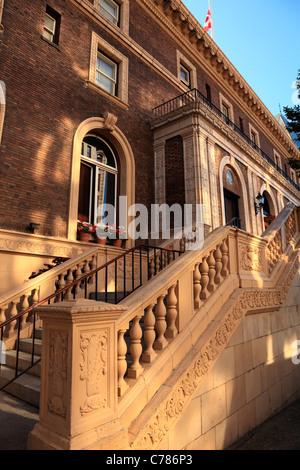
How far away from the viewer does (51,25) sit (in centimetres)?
1005

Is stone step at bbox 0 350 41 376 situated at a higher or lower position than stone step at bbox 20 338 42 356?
lower

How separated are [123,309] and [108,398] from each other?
79 centimetres

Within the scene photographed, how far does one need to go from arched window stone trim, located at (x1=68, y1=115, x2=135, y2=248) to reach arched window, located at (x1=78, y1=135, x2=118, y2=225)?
0.96 feet

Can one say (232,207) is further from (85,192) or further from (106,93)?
(106,93)

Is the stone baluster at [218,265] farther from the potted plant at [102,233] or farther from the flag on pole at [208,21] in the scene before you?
the flag on pole at [208,21]

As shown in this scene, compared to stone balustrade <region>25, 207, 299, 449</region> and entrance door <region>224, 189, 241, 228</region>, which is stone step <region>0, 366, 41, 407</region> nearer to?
stone balustrade <region>25, 207, 299, 449</region>

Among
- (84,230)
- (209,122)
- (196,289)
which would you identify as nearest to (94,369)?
(196,289)

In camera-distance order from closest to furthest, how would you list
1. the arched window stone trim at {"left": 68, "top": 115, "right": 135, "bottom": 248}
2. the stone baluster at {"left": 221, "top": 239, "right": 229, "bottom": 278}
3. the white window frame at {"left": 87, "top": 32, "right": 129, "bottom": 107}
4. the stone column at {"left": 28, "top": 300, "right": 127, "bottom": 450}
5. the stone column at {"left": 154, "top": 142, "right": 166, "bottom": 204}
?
1. the stone column at {"left": 28, "top": 300, "right": 127, "bottom": 450}
2. the stone baluster at {"left": 221, "top": 239, "right": 229, "bottom": 278}
3. the arched window stone trim at {"left": 68, "top": 115, "right": 135, "bottom": 248}
4. the white window frame at {"left": 87, "top": 32, "right": 129, "bottom": 107}
5. the stone column at {"left": 154, "top": 142, "right": 166, "bottom": 204}

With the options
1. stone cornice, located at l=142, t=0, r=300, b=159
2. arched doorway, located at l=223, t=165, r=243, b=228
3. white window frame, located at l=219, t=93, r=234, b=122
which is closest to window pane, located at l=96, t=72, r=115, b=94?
stone cornice, located at l=142, t=0, r=300, b=159

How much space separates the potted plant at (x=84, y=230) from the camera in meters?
9.34

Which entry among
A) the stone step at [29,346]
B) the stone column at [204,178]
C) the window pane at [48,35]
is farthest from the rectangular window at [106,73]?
the stone step at [29,346]

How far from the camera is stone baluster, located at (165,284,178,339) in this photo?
11.6 feet
